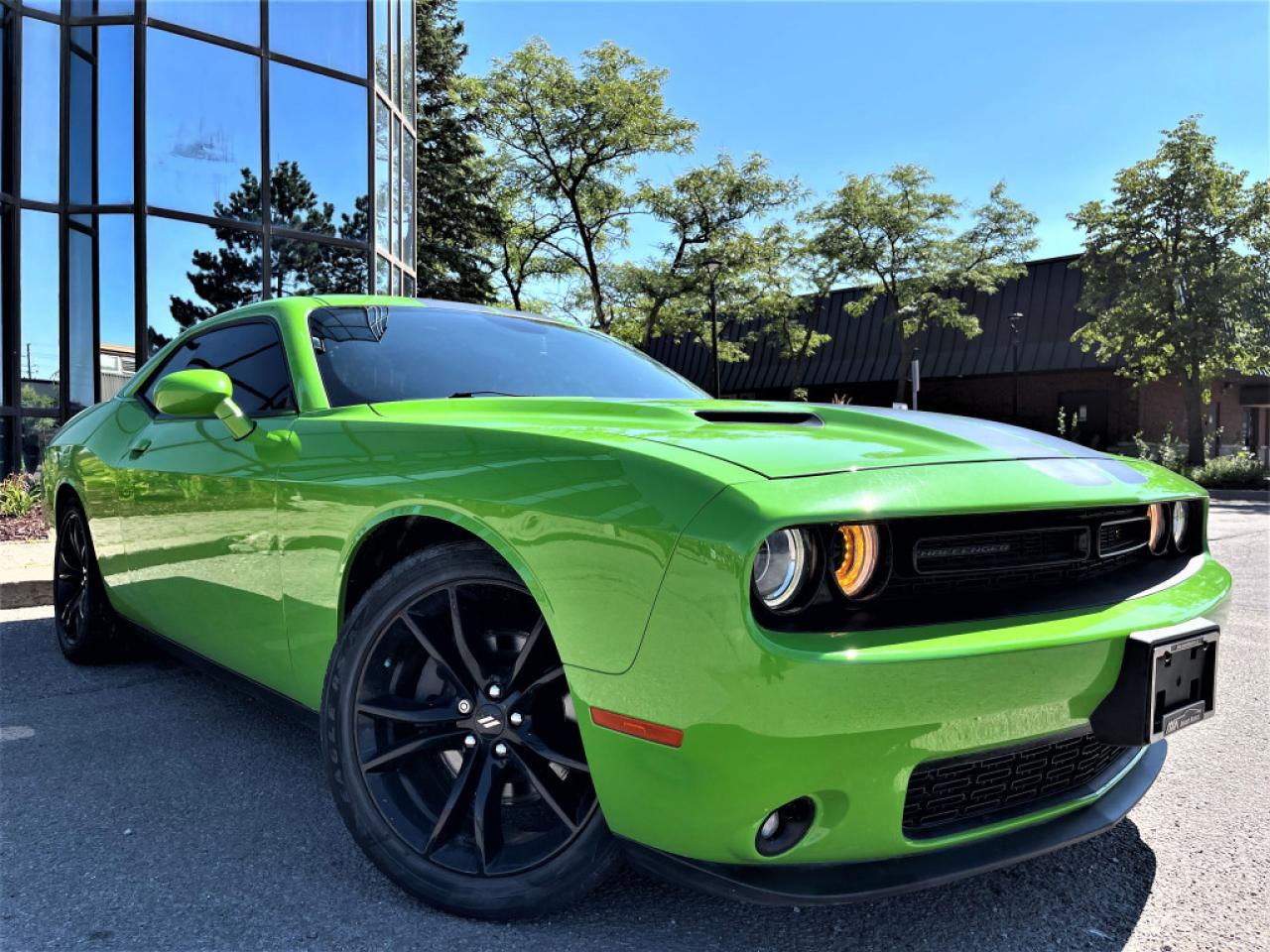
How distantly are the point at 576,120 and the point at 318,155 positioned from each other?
10.3m

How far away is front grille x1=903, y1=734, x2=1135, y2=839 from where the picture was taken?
1622 mm

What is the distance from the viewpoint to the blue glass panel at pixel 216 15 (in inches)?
451

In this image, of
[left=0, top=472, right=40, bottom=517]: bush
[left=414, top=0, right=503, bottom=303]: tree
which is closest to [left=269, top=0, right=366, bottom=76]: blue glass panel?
[left=0, top=472, right=40, bottom=517]: bush

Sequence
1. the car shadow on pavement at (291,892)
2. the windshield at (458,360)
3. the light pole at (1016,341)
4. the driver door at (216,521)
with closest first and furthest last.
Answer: the car shadow on pavement at (291,892)
the driver door at (216,521)
the windshield at (458,360)
the light pole at (1016,341)

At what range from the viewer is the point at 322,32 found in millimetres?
13016

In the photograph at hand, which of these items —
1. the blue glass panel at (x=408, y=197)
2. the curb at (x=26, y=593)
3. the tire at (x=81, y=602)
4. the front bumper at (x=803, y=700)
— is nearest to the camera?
the front bumper at (x=803, y=700)

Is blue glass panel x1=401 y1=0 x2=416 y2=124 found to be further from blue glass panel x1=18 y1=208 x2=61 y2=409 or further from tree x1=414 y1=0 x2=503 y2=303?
tree x1=414 y1=0 x2=503 y2=303

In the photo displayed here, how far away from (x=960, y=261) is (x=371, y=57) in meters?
21.7

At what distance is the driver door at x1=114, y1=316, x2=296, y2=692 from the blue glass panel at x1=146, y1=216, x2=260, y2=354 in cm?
927

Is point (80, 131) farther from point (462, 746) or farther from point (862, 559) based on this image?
point (862, 559)

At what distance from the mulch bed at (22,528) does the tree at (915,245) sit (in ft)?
80.5

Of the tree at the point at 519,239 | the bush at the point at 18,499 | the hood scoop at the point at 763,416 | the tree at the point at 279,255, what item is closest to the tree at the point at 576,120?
the tree at the point at 519,239

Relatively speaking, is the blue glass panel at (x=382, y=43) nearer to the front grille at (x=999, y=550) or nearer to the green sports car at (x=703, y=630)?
the green sports car at (x=703, y=630)

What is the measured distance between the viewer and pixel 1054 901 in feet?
6.53
